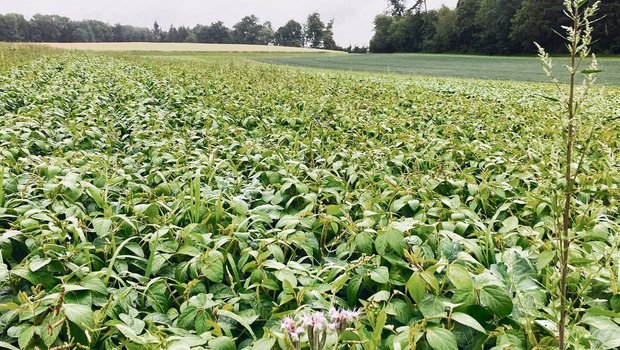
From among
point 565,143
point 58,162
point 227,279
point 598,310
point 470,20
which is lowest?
point 227,279

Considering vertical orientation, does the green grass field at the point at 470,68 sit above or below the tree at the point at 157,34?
below

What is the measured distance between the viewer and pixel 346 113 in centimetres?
766

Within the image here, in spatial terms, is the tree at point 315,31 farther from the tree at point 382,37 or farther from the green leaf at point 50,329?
the green leaf at point 50,329

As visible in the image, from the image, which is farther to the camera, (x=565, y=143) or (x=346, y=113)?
(x=346, y=113)

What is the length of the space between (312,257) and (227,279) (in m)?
0.51

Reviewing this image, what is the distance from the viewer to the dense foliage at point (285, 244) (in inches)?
75.2

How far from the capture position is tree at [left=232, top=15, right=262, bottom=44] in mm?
124500

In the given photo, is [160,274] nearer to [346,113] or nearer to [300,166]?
[300,166]

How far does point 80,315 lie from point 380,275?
135 cm

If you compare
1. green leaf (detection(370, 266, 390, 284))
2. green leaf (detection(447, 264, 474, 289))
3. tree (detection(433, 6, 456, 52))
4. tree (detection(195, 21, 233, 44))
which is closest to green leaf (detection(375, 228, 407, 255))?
green leaf (detection(370, 266, 390, 284))

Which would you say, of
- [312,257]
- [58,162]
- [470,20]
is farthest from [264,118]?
[470,20]

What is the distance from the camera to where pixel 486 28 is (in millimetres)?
72000

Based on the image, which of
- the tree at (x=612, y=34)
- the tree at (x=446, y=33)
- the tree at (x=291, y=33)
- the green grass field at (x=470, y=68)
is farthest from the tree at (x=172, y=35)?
the tree at (x=612, y=34)

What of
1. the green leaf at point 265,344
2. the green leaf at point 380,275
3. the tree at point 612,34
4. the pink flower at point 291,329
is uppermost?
the tree at point 612,34
